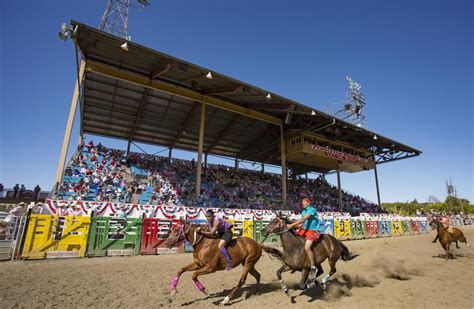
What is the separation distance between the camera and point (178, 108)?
77.0 ft

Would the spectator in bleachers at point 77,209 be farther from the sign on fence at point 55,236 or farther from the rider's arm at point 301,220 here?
the rider's arm at point 301,220

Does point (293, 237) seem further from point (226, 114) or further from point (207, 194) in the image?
point (226, 114)

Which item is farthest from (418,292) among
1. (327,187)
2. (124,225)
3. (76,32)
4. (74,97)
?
(327,187)

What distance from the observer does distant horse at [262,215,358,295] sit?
6.19m

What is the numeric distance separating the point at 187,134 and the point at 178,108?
5.16 meters

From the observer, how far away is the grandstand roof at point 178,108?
678 inches

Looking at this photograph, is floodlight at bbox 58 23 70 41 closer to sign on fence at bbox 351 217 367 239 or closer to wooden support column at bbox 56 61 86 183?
wooden support column at bbox 56 61 86 183

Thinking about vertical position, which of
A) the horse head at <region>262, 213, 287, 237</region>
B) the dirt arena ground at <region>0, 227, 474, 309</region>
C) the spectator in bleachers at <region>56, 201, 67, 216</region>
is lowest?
the dirt arena ground at <region>0, 227, 474, 309</region>

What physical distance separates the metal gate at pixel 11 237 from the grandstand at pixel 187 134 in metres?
7.08

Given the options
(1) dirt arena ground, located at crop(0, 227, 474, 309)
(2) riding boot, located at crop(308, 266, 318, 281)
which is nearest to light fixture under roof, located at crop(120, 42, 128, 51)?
(1) dirt arena ground, located at crop(0, 227, 474, 309)

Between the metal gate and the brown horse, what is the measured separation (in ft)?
25.2

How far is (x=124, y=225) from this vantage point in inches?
467

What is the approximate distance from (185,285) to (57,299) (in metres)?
3.02

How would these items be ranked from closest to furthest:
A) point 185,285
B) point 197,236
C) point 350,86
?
1. point 197,236
2. point 185,285
3. point 350,86
